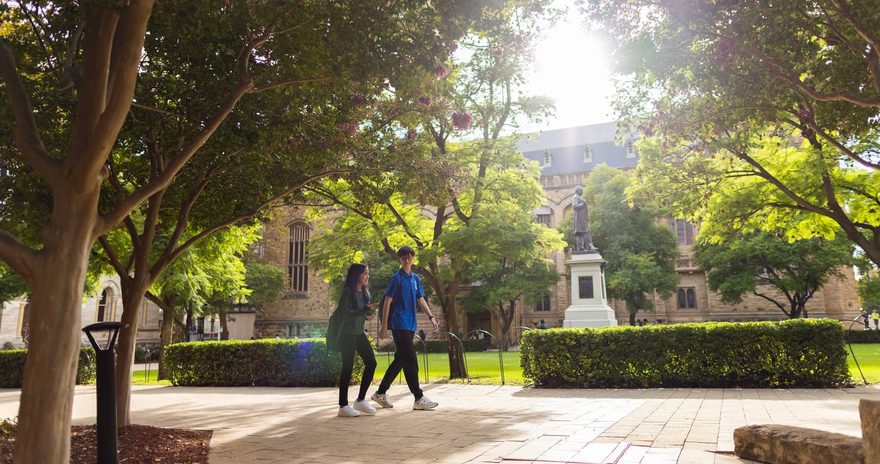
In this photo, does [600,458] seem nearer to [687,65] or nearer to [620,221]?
[687,65]

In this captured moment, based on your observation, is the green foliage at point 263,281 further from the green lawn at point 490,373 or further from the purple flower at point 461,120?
the purple flower at point 461,120

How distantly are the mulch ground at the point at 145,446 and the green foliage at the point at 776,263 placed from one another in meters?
30.9

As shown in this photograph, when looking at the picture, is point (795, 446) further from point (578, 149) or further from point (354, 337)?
point (578, 149)

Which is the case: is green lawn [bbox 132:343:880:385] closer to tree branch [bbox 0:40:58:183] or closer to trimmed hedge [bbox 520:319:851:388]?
trimmed hedge [bbox 520:319:851:388]

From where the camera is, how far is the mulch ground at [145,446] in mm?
4340

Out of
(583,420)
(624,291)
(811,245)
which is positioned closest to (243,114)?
(583,420)

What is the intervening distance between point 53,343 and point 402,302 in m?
3.91

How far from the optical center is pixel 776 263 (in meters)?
32.2

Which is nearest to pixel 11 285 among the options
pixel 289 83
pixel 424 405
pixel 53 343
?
pixel 424 405

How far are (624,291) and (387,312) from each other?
2953cm

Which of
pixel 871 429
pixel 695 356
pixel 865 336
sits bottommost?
pixel 865 336

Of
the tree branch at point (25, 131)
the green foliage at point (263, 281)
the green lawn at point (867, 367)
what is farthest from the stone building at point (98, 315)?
the green lawn at point (867, 367)

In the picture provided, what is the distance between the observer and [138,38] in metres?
3.77

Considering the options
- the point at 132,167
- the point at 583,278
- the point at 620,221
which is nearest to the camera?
the point at 132,167
